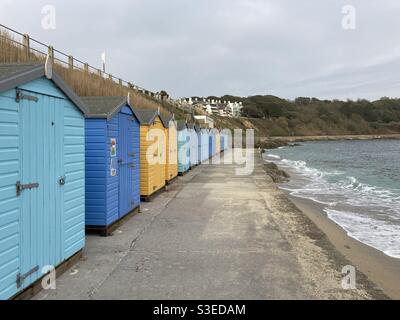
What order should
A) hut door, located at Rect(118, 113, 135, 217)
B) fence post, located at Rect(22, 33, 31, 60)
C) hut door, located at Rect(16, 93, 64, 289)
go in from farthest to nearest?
fence post, located at Rect(22, 33, 31, 60) → hut door, located at Rect(118, 113, 135, 217) → hut door, located at Rect(16, 93, 64, 289)

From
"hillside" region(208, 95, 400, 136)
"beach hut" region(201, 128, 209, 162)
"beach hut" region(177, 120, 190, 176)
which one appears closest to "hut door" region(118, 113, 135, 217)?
"beach hut" region(177, 120, 190, 176)

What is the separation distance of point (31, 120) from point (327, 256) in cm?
476

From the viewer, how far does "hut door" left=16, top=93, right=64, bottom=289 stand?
164 inches

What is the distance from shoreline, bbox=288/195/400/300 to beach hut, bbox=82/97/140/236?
4368mm

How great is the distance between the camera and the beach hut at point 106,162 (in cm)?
688

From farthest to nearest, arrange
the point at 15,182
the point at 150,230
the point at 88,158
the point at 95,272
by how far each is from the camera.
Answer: the point at 150,230, the point at 88,158, the point at 95,272, the point at 15,182

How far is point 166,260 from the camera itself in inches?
228

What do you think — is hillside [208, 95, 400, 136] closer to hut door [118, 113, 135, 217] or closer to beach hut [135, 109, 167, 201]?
beach hut [135, 109, 167, 201]

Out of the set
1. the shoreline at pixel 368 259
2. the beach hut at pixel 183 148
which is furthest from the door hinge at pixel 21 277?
the beach hut at pixel 183 148

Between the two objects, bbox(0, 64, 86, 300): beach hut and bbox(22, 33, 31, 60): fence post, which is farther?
bbox(22, 33, 31, 60): fence post

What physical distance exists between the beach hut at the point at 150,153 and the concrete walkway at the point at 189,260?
116 cm

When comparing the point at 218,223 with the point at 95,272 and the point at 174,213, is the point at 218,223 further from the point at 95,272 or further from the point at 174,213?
the point at 95,272

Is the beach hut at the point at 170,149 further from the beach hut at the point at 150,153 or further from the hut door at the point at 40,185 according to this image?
the hut door at the point at 40,185
